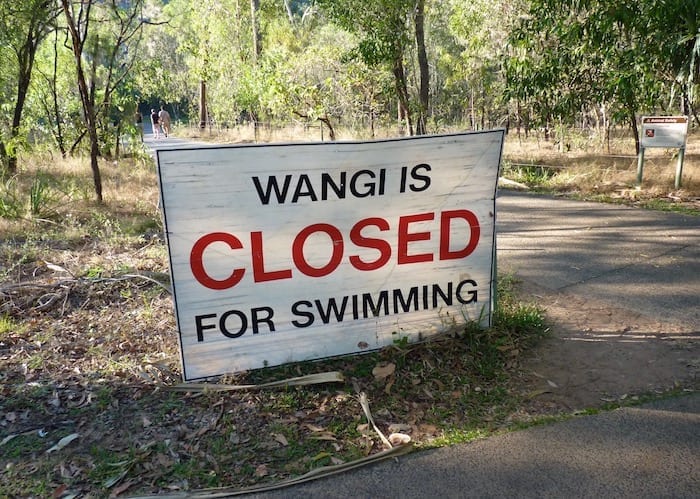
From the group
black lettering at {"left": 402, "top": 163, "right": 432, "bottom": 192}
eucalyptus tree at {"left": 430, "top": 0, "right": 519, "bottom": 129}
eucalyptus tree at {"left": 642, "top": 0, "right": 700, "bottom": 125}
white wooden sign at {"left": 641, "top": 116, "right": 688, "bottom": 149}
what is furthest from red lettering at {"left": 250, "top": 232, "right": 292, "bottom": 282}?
eucalyptus tree at {"left": 430, "top": 0, "right": 519, "bottom": 129}

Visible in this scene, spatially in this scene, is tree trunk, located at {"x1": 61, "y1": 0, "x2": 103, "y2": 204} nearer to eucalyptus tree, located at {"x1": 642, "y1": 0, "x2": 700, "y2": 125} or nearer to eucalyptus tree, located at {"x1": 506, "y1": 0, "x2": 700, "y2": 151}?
eucalyptus tree, located at {"x1": 506, "y1": 0, "x2": 700, "y2": 151}

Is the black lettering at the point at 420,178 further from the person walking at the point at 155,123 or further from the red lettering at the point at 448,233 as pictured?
the person walking at the point at 155,123

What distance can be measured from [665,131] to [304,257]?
8.98m

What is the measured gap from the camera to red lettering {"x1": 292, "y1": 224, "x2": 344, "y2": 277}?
373 centimetres

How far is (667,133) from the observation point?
1031 centimetres

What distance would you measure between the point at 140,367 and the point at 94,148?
23.3ft

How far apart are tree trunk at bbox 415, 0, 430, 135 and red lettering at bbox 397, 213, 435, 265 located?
9978mm

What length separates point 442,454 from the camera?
2971mm

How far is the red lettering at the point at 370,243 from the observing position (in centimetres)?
384

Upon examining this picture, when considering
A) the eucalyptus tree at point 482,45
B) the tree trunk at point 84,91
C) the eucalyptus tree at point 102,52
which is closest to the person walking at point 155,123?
the eucalyptus tree at point 102,52

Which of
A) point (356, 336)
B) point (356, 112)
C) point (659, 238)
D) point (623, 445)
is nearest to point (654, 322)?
point (623, 445)

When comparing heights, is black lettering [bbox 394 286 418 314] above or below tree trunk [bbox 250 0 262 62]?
below

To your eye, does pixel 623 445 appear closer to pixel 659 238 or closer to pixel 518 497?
pixel 518 497

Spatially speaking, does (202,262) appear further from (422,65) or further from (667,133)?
(422,65)
